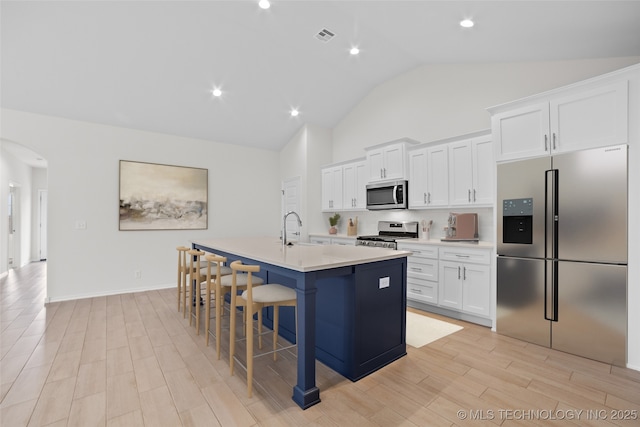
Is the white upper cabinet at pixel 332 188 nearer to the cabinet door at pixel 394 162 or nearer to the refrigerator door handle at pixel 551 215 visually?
the cabinet door at pixel 394 162

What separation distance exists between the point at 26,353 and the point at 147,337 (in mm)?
954

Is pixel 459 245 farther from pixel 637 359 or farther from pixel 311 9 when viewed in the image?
pixel 311 9

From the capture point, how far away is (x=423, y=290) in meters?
3.96

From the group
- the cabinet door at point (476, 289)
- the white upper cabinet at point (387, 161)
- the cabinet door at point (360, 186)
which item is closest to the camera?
the cabinet door at point (476, 289)

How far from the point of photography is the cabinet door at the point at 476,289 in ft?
11.0

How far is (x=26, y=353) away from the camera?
2703mm

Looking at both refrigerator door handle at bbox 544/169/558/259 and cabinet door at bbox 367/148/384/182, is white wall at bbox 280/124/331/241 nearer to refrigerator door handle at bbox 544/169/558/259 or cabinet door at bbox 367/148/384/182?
cabinet door at bbox 367/148/384/182

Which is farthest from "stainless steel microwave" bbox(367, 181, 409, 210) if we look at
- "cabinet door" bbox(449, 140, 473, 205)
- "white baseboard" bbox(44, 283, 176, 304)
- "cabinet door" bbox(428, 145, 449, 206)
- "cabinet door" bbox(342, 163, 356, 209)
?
"white baseboard" bbox(44, 283, 176, 304)

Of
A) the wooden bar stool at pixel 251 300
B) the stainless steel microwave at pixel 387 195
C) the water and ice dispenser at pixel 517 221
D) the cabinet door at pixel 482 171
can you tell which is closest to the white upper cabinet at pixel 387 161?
the stainless steel microwave at pixel 387 195

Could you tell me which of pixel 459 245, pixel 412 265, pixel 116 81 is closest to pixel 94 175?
pixel 116 81

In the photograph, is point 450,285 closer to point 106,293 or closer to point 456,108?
point 456,108

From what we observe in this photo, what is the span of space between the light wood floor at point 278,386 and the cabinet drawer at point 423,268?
832mm

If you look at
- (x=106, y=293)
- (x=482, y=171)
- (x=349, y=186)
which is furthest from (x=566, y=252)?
(x=106, y=293)

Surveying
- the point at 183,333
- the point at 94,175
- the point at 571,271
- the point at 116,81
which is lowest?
the point at 183,333
